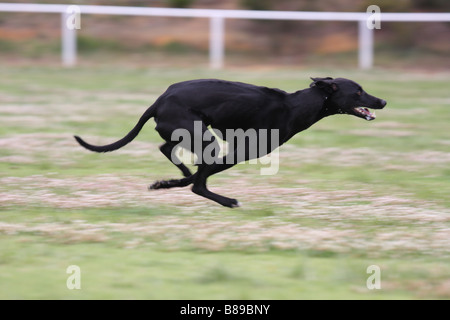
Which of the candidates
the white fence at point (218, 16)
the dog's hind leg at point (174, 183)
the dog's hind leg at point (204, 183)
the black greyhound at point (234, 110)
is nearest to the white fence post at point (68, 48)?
the white fence at point (218, 16)

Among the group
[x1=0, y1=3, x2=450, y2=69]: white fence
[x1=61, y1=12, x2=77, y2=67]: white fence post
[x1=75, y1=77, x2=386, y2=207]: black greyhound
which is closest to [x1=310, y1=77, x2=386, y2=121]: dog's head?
[x1=75, y1=77, x2=386, y2=207]: black greyhound

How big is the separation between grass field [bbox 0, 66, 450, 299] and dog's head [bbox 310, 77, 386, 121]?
82 cm

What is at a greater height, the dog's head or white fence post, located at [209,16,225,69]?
white fence post, located at [209,16,225,69]

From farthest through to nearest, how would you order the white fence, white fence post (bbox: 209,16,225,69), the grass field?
white fence post (bbox: 209,16,225,69) < the white fence < the grass field

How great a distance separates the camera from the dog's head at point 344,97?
21.4 feet

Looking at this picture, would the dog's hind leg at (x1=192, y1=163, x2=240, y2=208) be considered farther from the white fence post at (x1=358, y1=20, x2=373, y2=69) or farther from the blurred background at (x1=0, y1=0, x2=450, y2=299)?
the white fence post at (x1=358, y1=20, x2=373, y2=69)

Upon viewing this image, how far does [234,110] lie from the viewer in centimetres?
627

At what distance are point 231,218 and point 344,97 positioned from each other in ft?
4.66

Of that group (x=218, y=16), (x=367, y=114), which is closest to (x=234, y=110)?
(x=367, y=114)

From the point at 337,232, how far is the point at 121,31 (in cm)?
1900

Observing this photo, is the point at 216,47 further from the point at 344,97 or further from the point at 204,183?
the point at 204,183

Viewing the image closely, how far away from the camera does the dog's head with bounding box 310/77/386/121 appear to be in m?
6.51
